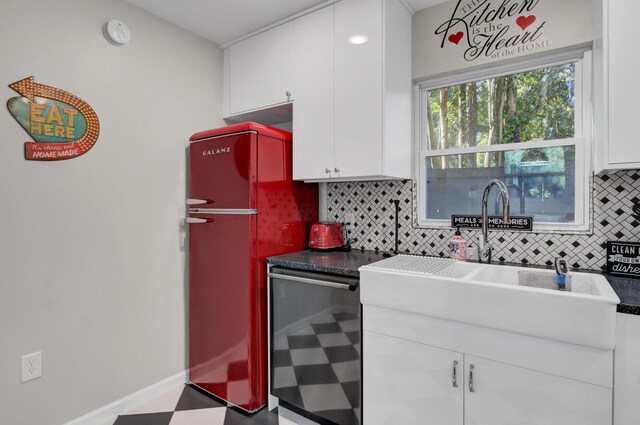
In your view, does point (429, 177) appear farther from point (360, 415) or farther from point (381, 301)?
point (360, 415)

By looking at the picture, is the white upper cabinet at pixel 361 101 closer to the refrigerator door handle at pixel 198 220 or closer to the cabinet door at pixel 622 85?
the refrigerator door handle at pixel 198 220

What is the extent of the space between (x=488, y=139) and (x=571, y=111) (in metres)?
0.42

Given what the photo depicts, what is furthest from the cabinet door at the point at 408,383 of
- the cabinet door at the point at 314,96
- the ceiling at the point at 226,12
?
the ceiling at the point at 226,12

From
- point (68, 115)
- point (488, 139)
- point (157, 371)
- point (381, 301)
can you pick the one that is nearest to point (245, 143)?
point (68, 115)

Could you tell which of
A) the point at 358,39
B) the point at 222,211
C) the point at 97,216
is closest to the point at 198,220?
the point at 222,211

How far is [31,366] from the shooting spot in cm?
170

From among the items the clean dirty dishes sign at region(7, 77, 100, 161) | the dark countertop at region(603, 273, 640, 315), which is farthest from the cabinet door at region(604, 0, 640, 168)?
the clean dirty dishes sign at region(7, 77, 100, 161)

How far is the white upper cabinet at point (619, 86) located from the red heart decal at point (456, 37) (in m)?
0.72

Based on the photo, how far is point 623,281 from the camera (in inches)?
58.9

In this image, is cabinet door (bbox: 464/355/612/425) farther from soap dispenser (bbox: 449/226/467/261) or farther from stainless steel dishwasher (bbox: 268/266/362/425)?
soap dispenser (bbox: 449/226/467/261)

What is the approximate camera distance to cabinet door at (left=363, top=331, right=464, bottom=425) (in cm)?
145

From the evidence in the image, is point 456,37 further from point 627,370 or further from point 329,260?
point 627,370

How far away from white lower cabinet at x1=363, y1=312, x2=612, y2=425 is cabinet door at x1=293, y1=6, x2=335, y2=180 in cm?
100

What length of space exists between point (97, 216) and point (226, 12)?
1506mm
